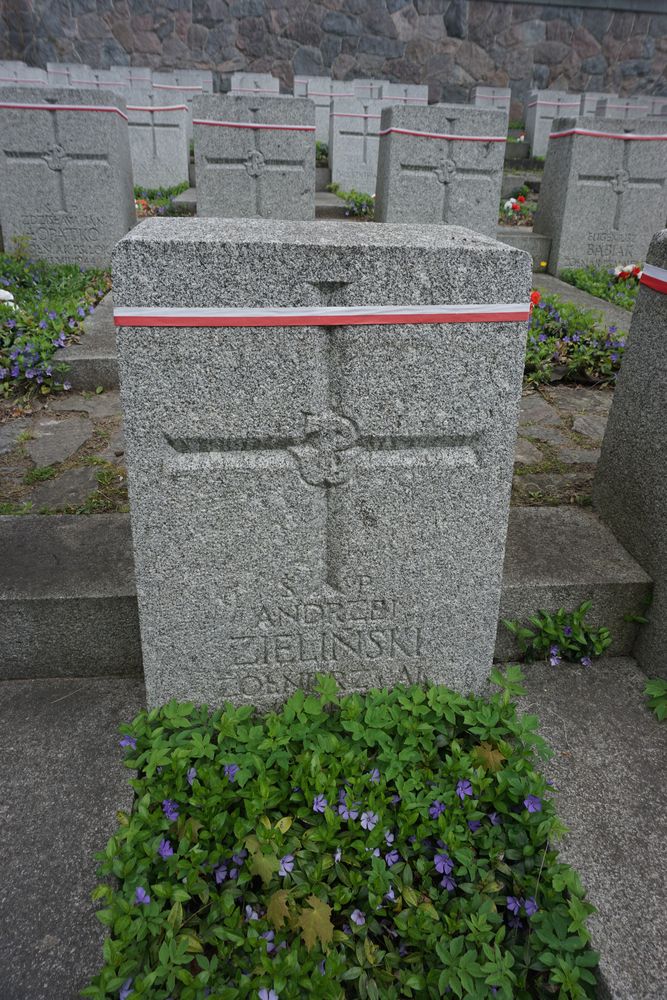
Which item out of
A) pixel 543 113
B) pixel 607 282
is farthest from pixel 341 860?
pixel 543 113

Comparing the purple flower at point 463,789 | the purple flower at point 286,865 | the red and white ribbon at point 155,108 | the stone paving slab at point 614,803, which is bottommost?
the stone paving slab at point 614,803

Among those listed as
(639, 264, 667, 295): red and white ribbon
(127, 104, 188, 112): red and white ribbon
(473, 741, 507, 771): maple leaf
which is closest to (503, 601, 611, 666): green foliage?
(473, 741, 507, 771): maple leaf

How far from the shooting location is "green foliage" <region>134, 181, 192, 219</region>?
7.08 metres

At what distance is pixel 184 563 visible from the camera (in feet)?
5.18

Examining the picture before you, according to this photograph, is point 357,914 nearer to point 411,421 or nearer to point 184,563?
point 184,563

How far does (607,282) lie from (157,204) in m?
4.57

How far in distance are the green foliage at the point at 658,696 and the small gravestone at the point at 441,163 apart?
4860 millimetres

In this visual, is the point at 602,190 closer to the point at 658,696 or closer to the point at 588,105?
the point at 658,696

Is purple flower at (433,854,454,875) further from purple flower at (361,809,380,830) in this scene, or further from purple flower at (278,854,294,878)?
purple flower at (278,854,294,878)

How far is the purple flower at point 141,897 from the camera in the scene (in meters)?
1.32

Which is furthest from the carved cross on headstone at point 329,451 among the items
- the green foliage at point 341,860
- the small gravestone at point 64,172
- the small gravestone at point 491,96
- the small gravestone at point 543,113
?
the small gravestone at point 491,96

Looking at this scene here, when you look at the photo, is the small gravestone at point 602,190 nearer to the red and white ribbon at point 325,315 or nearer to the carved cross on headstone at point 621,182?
the carved cross on headstone at point 621,182

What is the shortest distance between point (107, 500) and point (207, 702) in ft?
3.31

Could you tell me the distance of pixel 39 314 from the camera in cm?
400
